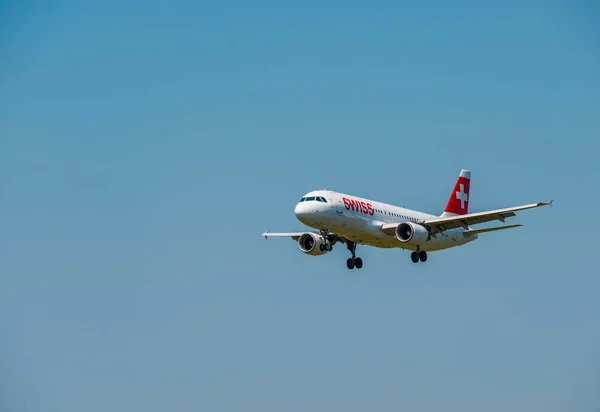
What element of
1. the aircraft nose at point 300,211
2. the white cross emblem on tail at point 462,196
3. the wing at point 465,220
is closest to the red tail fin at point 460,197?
the white cross emblem on tail at point 462,196

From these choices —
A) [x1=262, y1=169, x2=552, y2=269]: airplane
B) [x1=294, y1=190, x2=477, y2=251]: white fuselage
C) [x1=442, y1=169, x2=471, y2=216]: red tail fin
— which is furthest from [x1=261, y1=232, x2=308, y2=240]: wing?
[x1=442, y1=169, x2=471, y2=216]: red tail fin

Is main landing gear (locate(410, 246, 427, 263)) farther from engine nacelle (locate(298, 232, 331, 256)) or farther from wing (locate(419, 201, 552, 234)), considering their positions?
engine nacelle (locate(298, 232, 331, 256))

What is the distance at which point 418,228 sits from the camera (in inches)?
2768

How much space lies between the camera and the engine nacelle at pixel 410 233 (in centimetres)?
6956

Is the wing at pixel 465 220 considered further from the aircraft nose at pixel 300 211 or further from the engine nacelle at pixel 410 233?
the aircraft nose at pixel 300 211

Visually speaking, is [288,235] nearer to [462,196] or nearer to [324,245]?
[324,245]

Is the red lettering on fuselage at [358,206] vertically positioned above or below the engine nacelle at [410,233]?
above

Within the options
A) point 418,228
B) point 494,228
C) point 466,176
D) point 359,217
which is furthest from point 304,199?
point 466,176

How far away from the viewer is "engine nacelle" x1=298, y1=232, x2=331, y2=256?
234 ft

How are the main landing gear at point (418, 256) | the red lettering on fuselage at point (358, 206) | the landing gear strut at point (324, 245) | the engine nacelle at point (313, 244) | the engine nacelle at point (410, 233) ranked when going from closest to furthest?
the red lettering on fuselage at point (358, 206), the engine nacelle at point (410, 233), the landing gear strut at point (324, 245), the engine nacelle at point (313, 244), the main landing gear at point (418, 256)

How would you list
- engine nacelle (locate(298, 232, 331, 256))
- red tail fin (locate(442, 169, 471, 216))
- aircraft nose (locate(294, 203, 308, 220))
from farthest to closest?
red tail fin (locate(442, 169, 471, 216)) → engine nacelle (locate(298, 232, 331, 256)) → aircraft nose (locate(294, 203, 308, 220))

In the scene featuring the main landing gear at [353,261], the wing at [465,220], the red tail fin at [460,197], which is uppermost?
the red tail fin at [460,197]

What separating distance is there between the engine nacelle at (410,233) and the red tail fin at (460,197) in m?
10.6

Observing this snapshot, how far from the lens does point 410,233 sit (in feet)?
229
